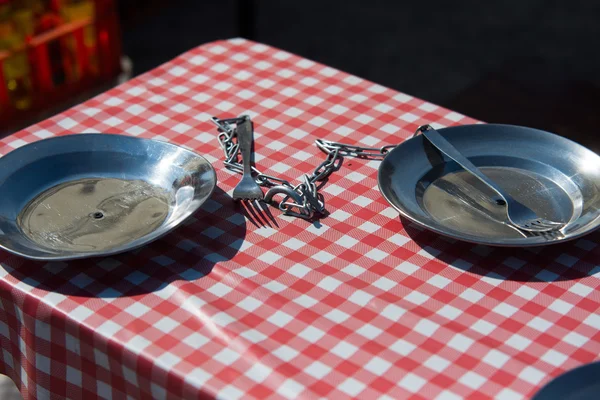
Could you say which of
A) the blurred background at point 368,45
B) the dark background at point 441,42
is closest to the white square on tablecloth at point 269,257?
the blurred background at point 368,45

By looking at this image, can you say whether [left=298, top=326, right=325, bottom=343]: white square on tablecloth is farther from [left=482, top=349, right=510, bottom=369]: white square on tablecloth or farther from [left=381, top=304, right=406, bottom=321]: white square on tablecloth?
[left=482, top=349, right=510, bottom=369]: white square on tablecloth

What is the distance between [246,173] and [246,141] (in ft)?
0.39

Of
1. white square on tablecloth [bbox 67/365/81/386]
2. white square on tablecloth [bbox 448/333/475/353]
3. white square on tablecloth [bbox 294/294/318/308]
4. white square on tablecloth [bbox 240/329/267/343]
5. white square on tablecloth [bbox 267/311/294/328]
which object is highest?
white square on tablecloth [bbox 448/333/475/353]

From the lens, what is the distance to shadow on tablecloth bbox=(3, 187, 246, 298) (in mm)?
1144

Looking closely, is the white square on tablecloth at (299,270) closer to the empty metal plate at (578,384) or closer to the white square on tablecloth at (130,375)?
the white square on tablecloth at (130,375)

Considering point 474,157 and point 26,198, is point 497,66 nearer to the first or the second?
point 474,157

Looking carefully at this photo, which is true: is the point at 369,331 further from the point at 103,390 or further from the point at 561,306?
the point at 103,390

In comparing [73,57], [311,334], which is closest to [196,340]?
[311,334]

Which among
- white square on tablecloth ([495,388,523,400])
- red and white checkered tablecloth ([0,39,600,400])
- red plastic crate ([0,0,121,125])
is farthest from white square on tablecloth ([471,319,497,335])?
red plastic crate ([0,0,121,125])

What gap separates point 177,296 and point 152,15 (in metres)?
3.33

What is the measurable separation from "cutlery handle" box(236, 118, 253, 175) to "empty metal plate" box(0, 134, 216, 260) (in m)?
0.09

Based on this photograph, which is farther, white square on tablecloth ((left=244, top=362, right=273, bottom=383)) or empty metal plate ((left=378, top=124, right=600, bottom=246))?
empty metal plate ((left=378, top=124, right=600, bottom=246))

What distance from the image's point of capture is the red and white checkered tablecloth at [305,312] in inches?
39.6

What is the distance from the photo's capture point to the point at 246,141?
1458mm
